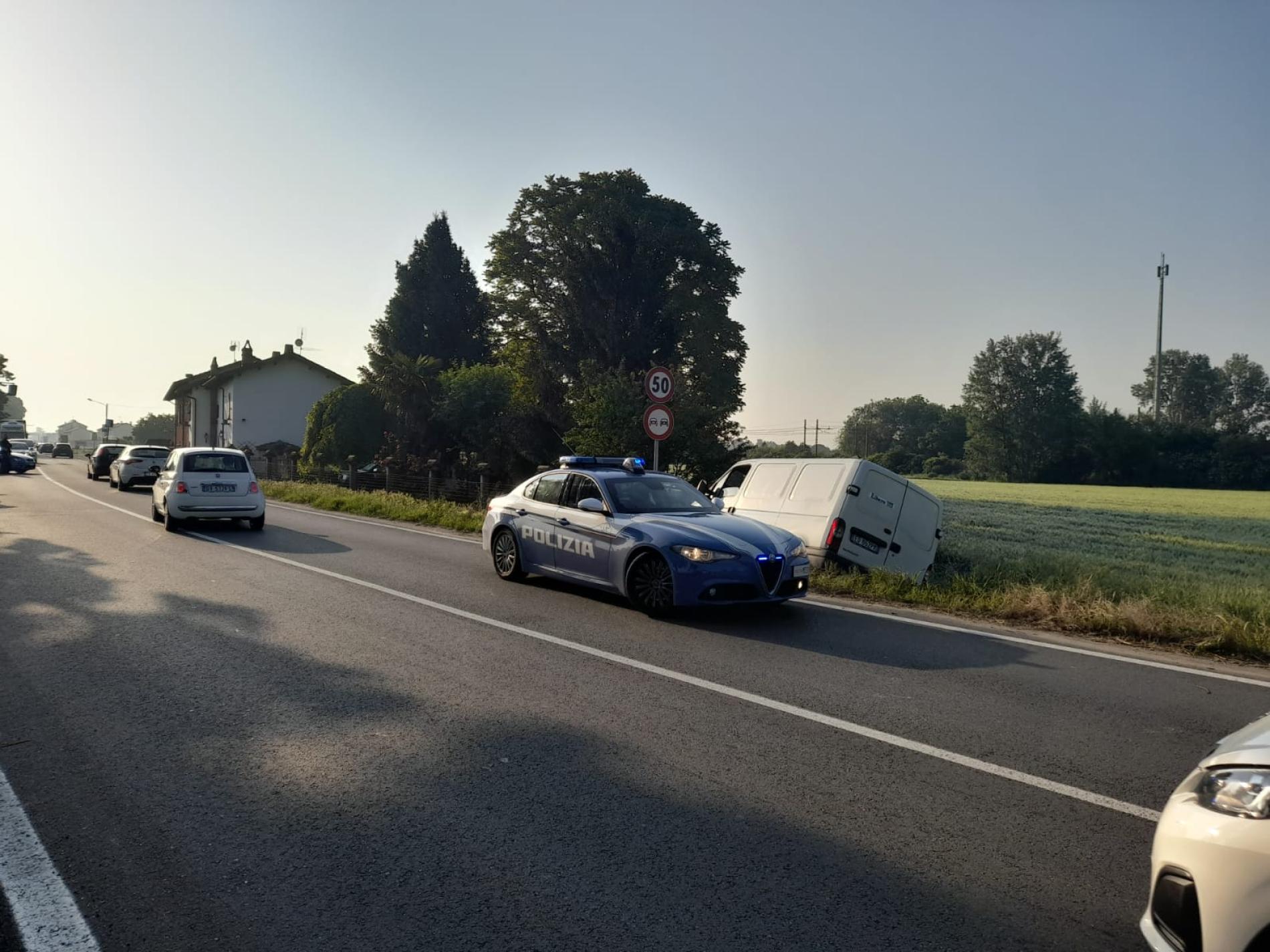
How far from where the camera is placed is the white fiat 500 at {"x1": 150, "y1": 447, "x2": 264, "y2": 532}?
53.8 feet

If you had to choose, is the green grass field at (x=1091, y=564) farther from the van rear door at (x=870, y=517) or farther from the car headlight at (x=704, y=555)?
the car headlight at (x=704, y=555)

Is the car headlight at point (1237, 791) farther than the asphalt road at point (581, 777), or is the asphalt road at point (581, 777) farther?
the asphalt road at point (581, 777)

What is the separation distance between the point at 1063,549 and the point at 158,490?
21.1 metres

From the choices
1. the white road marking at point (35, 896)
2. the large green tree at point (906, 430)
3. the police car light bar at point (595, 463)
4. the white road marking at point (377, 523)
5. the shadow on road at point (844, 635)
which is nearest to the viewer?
the white road marking at point (35, 896)

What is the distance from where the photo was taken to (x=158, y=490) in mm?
17516

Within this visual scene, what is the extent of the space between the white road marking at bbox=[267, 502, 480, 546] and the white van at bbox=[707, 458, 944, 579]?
18.6 ft

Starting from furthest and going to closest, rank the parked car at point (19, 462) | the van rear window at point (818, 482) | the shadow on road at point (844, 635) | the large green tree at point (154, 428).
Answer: the large green tree at point (154, 428) < the parked car at point (19, 462) < the van rear window at point (818, 482) < the shadow on road at point (844, 635)

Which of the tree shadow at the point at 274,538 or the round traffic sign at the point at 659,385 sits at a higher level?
the round traffic sign at the point at 659,385

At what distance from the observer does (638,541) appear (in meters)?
8.90

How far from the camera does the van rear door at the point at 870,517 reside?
11.6m

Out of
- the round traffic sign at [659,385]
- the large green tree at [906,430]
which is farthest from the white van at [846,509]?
the large green tree at [906,430]

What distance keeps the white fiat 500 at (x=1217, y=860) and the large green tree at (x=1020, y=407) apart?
261 feet

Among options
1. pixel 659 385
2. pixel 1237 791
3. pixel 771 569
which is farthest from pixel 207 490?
pixel 1237 791

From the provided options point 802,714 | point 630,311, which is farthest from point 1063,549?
point 802,714
